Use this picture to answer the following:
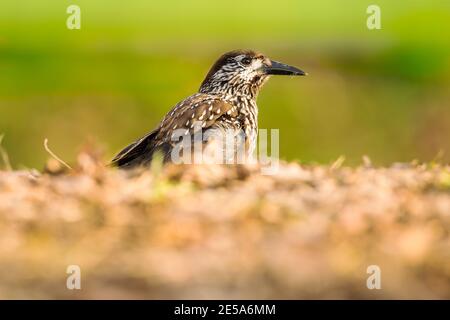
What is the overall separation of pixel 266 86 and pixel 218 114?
1091 centimetres

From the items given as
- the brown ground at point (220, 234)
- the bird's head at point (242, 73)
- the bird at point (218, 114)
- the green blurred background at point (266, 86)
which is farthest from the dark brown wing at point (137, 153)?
the green blurred background at point (266, 86)

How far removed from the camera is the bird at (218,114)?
8.60 metres

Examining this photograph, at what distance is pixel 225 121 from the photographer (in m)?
9.05

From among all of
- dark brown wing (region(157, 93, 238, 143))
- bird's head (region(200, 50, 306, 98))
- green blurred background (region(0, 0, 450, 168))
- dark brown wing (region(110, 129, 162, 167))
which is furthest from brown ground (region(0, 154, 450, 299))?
green blurred background (region(0, 0, 450, 168))

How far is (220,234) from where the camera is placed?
5.95 meters

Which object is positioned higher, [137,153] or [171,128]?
[171,128]

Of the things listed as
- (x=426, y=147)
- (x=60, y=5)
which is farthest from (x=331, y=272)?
(x=60, y=5)

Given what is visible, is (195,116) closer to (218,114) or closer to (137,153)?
(218,114)

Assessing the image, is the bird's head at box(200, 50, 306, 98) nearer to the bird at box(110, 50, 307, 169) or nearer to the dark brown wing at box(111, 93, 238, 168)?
the bird at box(110, 50, 307, 169)

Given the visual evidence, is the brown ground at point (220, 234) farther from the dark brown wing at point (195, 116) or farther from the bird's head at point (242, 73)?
the bird's head at point (242, 73)

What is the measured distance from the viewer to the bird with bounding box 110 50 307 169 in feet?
28.2

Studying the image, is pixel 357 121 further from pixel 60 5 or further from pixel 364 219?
pixel 364 219

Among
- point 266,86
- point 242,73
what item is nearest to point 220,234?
point 242,73

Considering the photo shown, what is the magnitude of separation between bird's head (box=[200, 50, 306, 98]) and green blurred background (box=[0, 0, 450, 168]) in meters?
7.08
